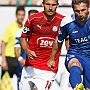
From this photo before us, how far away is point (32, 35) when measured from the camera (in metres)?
10.9

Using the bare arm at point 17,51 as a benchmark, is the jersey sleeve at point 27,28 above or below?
above

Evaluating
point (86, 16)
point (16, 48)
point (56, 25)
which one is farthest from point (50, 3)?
point (16, 48)

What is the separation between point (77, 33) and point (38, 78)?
139 centimetres

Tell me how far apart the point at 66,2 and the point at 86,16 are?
18.5 ft

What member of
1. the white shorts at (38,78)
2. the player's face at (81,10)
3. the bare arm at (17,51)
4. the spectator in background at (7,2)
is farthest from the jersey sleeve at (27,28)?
the spectator in background at (7,2)

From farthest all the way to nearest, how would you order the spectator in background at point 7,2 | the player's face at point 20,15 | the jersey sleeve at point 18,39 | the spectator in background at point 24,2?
the spectator in background at point 24,2, the spectator in background at point 7,2, the player's face at point 20,15, the jersey sleeve at point 18,39

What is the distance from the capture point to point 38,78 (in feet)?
35.6

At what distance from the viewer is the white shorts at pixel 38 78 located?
1081cm

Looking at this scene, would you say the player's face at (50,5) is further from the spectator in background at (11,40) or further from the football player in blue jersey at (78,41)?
the spectator in background at (11,40)

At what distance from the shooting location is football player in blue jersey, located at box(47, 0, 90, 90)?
947 cm

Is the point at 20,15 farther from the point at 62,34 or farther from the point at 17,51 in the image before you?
the point at 62,34

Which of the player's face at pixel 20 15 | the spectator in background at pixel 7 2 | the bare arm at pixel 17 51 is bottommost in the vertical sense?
the bare arm at pixel 17 51

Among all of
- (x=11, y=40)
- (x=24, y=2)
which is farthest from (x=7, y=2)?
(x=11, y=40)

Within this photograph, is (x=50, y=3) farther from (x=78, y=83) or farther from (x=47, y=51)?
(x=78, y=83)
